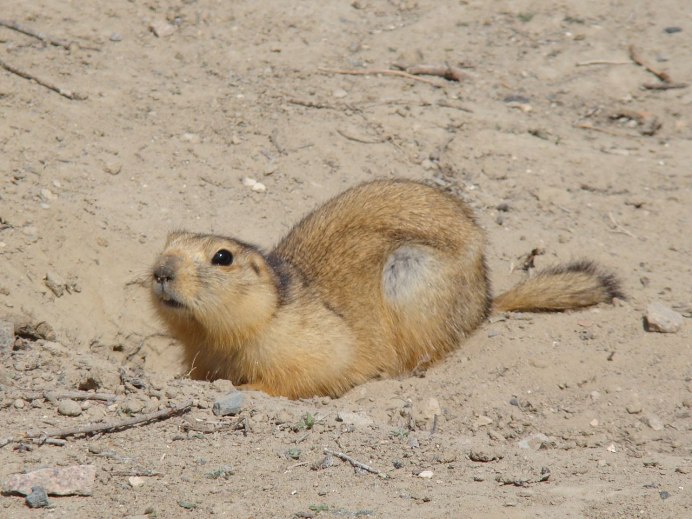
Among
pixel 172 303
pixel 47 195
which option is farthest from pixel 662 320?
pixel 47 195

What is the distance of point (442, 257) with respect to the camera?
6.71 metres

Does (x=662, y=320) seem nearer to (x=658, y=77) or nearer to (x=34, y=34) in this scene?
(x=658, y=77)

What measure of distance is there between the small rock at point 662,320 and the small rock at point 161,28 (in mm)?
5697

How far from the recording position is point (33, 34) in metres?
8.91

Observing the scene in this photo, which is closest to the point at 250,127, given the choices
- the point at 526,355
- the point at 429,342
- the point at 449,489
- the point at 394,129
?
the point at 394,129

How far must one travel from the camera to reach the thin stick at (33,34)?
8922 mm

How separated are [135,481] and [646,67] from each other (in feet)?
24.3

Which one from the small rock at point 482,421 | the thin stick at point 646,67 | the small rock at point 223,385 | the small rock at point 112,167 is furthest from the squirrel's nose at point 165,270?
the thin stick at point 646,67

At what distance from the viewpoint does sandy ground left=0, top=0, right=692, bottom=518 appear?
15.0ft

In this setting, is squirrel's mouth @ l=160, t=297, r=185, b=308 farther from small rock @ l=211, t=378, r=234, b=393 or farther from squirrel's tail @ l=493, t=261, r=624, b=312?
squirrel's tail @ l=493, t=261, r=624, b=312

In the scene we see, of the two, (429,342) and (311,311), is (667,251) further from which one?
(311,311)

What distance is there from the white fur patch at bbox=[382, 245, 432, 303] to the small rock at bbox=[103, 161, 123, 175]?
2590 millimetres

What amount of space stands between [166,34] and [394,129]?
2683 millimetres

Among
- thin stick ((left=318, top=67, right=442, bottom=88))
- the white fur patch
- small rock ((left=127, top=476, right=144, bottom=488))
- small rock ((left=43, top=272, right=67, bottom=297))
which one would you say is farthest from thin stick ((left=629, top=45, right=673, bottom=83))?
small rock ((left=127, top=476, right=144, bottom=488))
